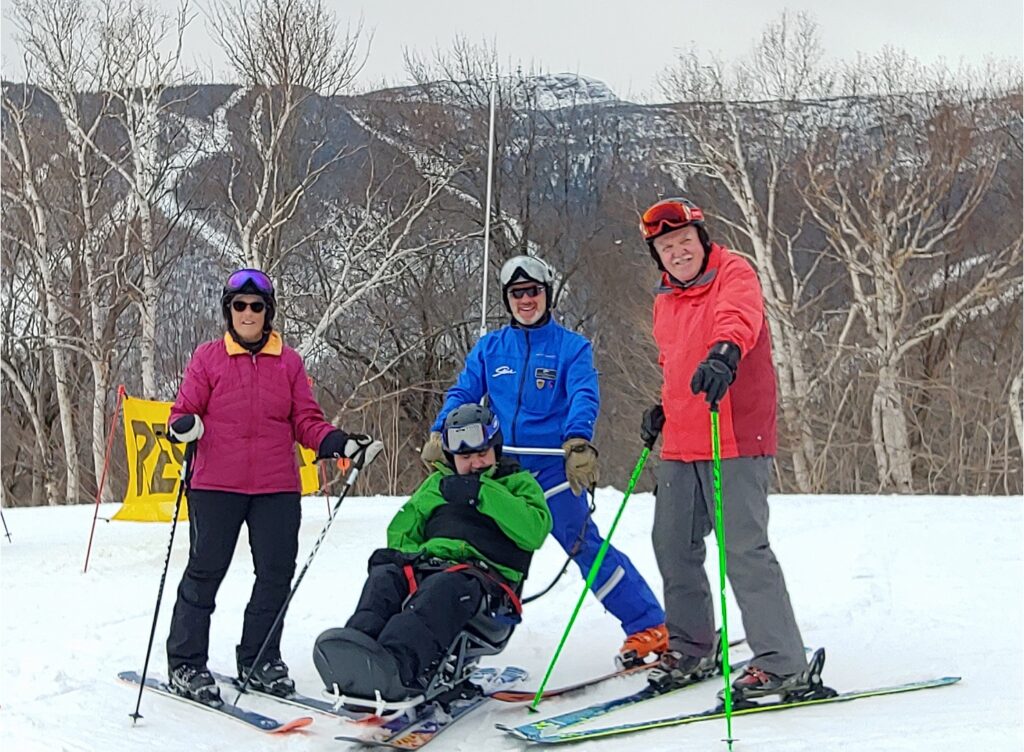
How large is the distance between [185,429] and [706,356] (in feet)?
6.36

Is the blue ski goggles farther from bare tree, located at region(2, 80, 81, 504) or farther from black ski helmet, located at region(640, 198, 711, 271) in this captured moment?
bare tree, located at region(2, 80, 81, 504)

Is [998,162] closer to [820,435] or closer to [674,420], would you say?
[820,435]

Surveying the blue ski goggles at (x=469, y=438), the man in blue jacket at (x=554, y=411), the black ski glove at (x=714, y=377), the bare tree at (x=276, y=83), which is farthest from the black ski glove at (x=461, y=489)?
the bare tree at (x=276, y=83)

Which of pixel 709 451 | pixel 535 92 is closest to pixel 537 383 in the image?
pixel 709 451

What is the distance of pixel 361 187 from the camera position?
2311cm

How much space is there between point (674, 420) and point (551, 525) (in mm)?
649

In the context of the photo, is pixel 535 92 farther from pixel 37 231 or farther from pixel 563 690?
pixel 563 690

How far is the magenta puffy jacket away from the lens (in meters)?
3.84

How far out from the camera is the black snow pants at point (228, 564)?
3.79 meters

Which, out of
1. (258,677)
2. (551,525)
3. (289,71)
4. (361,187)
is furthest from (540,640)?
(361,187)

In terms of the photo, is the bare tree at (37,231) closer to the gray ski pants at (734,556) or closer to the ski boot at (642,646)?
the ski boot at (642,646)

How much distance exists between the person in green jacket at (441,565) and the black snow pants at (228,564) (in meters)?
0.47

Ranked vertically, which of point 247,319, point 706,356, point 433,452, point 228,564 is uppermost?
point 247,319

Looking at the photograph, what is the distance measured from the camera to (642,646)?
157 inches
